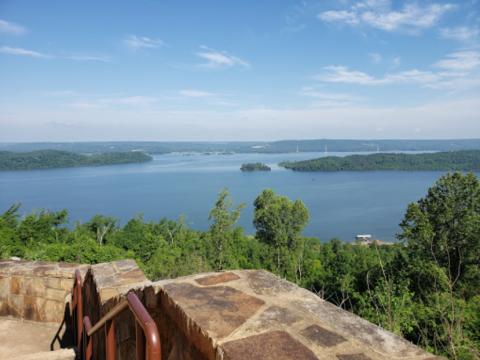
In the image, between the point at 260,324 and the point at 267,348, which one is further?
the point at 260,324

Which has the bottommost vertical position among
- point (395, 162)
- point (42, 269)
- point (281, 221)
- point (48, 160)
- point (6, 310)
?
point (281, 221)

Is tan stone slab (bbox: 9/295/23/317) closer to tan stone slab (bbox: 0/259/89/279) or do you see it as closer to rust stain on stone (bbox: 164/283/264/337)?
tan stone slab (bbox: 0/259/89/279)

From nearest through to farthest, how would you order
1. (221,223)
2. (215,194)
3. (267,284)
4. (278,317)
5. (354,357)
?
(354,357) → (278,317) → (267,284) → (221,223) → (215,194)

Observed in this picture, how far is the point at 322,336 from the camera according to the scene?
121 centimetres

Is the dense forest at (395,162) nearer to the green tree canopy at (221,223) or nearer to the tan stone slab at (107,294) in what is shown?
the green tree canopy at (221,223)

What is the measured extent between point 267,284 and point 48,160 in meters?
143

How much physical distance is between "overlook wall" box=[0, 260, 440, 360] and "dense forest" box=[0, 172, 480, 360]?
148 cm

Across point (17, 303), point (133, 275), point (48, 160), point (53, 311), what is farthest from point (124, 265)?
point (48, 160)

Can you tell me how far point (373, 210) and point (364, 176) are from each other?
45715 millimetres

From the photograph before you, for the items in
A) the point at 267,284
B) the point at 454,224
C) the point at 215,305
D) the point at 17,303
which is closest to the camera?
the point at 215,305

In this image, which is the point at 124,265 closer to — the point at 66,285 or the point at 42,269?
the point at 66,285

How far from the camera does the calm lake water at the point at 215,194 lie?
51750mm

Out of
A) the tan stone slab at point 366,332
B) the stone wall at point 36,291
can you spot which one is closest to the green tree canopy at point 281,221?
the stone wall at point 36,291

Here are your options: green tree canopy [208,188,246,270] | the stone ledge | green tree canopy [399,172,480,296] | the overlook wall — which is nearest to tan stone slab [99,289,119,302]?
the overlook wall
